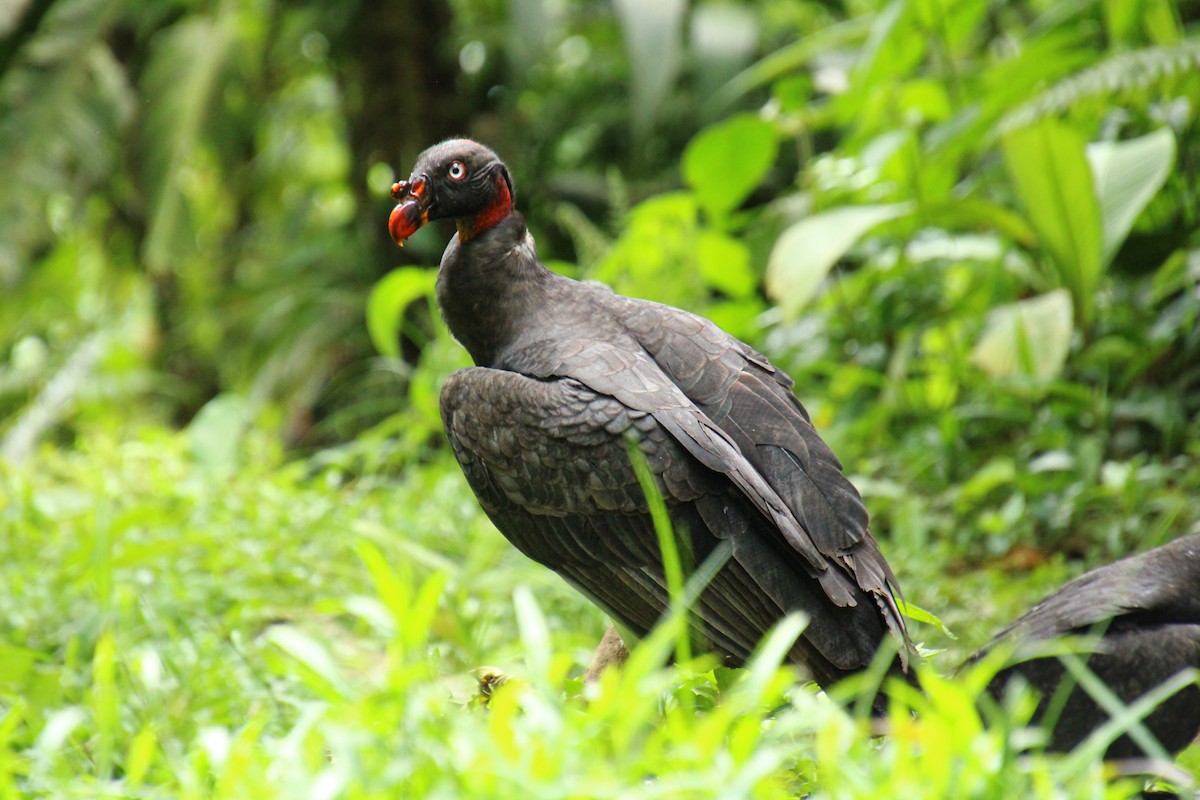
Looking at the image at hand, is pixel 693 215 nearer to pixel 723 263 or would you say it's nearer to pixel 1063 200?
pixel 723 263

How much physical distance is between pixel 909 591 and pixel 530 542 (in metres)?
1.64

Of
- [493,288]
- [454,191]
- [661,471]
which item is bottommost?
[661,471]

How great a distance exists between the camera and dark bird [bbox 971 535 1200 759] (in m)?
2.58

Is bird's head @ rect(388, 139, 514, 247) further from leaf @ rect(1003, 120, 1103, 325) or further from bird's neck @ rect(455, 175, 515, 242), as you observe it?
leaf @ rect(1003, 120, 1103, 325)

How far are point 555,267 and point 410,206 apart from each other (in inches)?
100

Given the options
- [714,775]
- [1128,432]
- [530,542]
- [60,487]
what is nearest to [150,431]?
[60,487]

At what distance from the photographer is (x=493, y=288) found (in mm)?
3074

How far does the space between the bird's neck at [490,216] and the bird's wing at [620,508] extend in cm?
42

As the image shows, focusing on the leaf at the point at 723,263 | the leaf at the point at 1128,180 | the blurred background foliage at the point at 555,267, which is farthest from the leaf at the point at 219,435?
the leaf at the point at 1128,180

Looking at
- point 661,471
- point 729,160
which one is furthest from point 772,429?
point 729,160

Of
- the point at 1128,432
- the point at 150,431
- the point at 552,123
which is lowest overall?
the point at 1128,432

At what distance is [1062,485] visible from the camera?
439 cm

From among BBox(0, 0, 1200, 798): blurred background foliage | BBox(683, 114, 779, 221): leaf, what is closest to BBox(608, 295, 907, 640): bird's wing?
BBox(0, 0, 1200, 798): blurred background foliage

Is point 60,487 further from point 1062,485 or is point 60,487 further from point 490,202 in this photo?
point 1062,485
